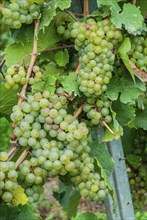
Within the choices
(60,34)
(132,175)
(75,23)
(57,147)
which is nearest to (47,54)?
(60,34)

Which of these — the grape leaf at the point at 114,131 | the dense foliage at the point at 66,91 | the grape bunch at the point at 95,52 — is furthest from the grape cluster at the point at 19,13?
the grape leaf at the point at 114,131

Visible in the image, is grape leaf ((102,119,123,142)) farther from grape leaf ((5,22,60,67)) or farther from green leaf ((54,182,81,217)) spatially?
green leaf ((54,182,81,217))

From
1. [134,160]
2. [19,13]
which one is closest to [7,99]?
[19,13]

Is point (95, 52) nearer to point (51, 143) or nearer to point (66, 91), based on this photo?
point (66, 91)

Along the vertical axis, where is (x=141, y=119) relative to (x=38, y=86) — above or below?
below

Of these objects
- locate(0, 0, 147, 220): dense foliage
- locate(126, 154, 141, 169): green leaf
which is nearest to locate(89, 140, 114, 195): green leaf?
locate(0, 0, 147, 220): dense foliage

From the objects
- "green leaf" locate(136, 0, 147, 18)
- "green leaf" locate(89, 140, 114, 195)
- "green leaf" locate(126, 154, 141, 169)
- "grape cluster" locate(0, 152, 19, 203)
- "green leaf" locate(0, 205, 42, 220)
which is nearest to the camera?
"grape cluster" locate(0, 152, 19, 203)

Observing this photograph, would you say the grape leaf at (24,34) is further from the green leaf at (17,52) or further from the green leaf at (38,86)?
the green leaf at (38,86)

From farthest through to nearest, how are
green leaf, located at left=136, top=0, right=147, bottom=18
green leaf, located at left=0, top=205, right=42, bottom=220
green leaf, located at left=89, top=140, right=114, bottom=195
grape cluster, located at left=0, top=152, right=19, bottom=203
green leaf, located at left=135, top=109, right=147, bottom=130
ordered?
1. green leaf, located at left=135, top=109, right=147, bottom=130
2. green leaf, located at left=136, top=0, right=147, bottom=18
3. green leaf, located at left=89, top=140, right=114, bottom=195
4. green leaf, located at left=0, top=205, right=42, bottom=220
5. grape cluster, located at left=0, top=152, right=19, bottom=203
